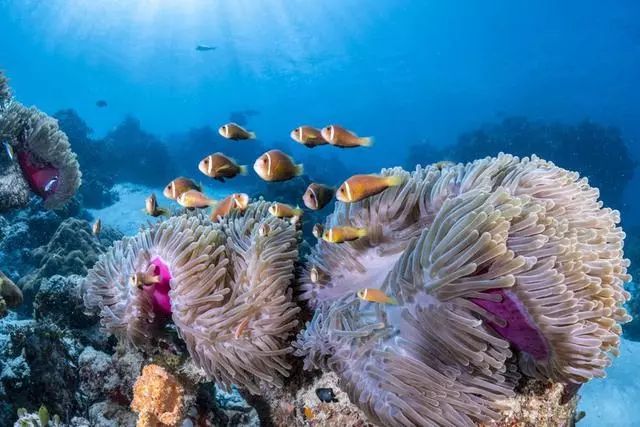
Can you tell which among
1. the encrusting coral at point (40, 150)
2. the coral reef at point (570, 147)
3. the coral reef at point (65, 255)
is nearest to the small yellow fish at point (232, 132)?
the encrusting coral at point (40, 150)

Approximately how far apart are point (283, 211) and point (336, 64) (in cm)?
8472

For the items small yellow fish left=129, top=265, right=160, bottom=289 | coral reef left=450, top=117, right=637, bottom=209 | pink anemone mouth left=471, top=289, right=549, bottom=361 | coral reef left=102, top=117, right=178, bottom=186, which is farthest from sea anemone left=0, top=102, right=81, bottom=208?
coral reef left=450, top=117, right=637, bottom=209

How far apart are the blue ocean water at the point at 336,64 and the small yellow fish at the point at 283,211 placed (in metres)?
58.4

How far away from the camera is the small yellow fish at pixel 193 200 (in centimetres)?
355

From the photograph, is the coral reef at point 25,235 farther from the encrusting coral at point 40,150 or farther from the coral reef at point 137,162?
the coral reef at point 137,162

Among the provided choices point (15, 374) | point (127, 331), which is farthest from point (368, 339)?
point (15, 374)

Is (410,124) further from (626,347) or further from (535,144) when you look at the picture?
(626,347)

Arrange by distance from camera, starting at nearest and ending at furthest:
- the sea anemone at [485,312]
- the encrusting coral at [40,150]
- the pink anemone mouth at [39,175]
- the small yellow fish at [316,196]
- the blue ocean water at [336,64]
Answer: the sea anemone at [485,312] < the small yellow fish at [316,196] < the encrusting coral at [40,150] < the pink anemone mouth at [39,175] < the blue ocean water at [336,64]

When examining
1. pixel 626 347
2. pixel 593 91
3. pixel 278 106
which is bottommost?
→ pixel 278 106

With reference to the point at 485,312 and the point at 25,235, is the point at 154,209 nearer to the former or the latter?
the point at 485,312

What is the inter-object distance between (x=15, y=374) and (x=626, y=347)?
11055 mm

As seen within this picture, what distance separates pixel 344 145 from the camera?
12.6 ft

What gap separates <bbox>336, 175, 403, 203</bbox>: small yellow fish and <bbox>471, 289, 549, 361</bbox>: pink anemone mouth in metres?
0.93

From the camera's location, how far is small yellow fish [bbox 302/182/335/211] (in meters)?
3.50
